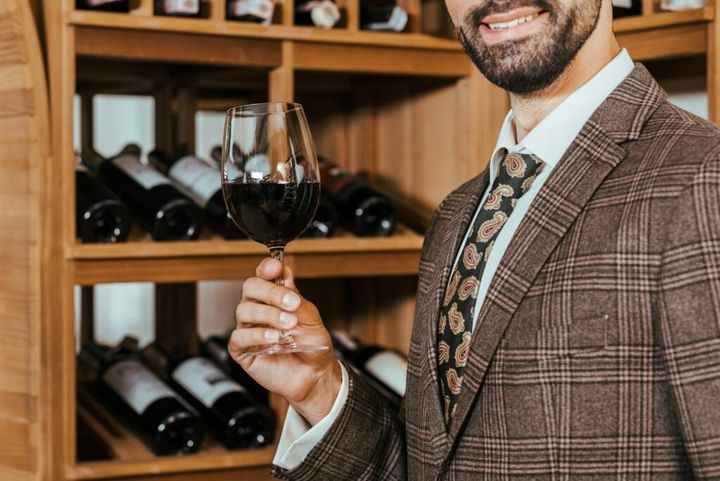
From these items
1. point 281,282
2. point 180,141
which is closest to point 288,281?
point 281,282

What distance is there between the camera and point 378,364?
2109 mm

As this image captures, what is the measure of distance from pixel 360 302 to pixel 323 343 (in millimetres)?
1352

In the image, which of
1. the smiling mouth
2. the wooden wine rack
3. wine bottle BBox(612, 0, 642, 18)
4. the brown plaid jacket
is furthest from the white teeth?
wine bottle BBox(612, 0, 642, 18)

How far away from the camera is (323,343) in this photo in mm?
1052

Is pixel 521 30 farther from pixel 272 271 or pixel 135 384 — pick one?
pixel 135 384

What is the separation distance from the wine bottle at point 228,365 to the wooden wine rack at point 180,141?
14 cm

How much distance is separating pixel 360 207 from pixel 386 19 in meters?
0.37

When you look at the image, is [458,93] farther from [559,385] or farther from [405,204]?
[559,385]

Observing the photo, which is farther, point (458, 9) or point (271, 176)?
point (458, 9)

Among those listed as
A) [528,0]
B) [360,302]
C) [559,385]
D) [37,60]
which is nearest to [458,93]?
[360,302]

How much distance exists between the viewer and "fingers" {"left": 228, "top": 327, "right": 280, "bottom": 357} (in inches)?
38.8

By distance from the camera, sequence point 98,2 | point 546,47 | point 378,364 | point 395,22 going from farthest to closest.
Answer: point 378,364 < point 395,22 < point 98,2 < point 546,47

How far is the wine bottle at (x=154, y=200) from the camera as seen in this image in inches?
71.2

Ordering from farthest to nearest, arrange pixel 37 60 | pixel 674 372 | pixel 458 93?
1. pixel 458 93
2. pixel 37 60
3. pixel 674 372
